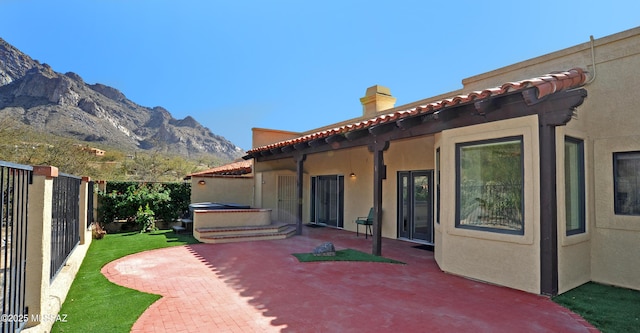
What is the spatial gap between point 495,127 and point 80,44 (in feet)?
230

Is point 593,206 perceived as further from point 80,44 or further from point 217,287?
point 80,44

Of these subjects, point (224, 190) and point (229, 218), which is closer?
point (229, 218)

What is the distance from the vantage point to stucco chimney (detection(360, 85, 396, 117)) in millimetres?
14531

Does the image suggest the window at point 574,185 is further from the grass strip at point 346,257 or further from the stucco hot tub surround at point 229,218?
the stucco hot tub surround at point 229,218

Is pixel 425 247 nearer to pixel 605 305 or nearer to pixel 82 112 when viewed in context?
pixel 605 305

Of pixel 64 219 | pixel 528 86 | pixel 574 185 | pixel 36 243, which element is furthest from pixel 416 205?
pixel 36 243

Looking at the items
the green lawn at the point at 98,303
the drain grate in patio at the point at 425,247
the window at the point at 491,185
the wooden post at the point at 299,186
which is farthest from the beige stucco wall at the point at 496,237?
the wooden post at the point at 299,186

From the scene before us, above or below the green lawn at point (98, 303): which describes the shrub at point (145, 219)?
above

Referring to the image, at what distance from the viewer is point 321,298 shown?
5.71m

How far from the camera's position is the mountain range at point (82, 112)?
138 feet

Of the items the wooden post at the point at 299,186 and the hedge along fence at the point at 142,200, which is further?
the hedge along fence at the point at 142,200

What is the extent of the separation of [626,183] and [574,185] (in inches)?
37.1

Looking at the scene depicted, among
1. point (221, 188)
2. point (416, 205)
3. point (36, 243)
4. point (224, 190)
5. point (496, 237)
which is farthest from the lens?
point (224, 190)

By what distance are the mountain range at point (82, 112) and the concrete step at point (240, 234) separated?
31305mm
